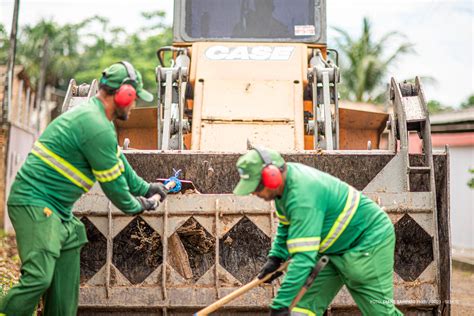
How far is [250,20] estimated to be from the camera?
795cm

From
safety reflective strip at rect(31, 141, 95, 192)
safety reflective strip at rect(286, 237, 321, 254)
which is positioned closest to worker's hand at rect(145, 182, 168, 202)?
safety reflective strip at rect(31, 141, 95, 192)

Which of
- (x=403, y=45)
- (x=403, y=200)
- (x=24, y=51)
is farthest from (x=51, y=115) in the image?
(x=403, y=200)

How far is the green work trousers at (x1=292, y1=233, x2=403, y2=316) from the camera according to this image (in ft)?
16.0

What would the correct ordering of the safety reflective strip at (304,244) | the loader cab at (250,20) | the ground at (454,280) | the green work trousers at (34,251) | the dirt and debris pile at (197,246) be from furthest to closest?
the ground at (454,280)
the loader cab at (250,20)
the dirt and debris pile at (197,246)
the green work trousers at (34,251)
the safety reflective strip at (304,244)

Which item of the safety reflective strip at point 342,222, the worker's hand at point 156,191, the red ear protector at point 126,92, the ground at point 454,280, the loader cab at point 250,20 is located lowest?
the ground at point 454,280

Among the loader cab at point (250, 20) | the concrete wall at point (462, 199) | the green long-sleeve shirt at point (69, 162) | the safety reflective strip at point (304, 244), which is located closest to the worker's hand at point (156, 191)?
the green long-sleeve shirt at point (69, 162)

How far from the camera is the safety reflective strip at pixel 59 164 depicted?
16.7ft

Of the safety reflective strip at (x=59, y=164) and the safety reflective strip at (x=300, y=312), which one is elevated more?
the safety reflective strip at (x=59, y=164)

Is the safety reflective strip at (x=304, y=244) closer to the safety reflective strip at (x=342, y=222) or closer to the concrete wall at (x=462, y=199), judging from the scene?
the safety reflective strip at (x=342, y=222)

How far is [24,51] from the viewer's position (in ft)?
146

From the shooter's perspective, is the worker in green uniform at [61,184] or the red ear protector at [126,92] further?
the red ear protector at [126,92]

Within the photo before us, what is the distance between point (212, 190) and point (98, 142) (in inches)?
65.6

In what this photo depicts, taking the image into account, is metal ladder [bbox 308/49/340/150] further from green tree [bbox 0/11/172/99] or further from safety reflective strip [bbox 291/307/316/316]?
green tree [bbox 0/11/172/99]

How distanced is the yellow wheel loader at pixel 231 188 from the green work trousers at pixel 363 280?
100 centimetres
